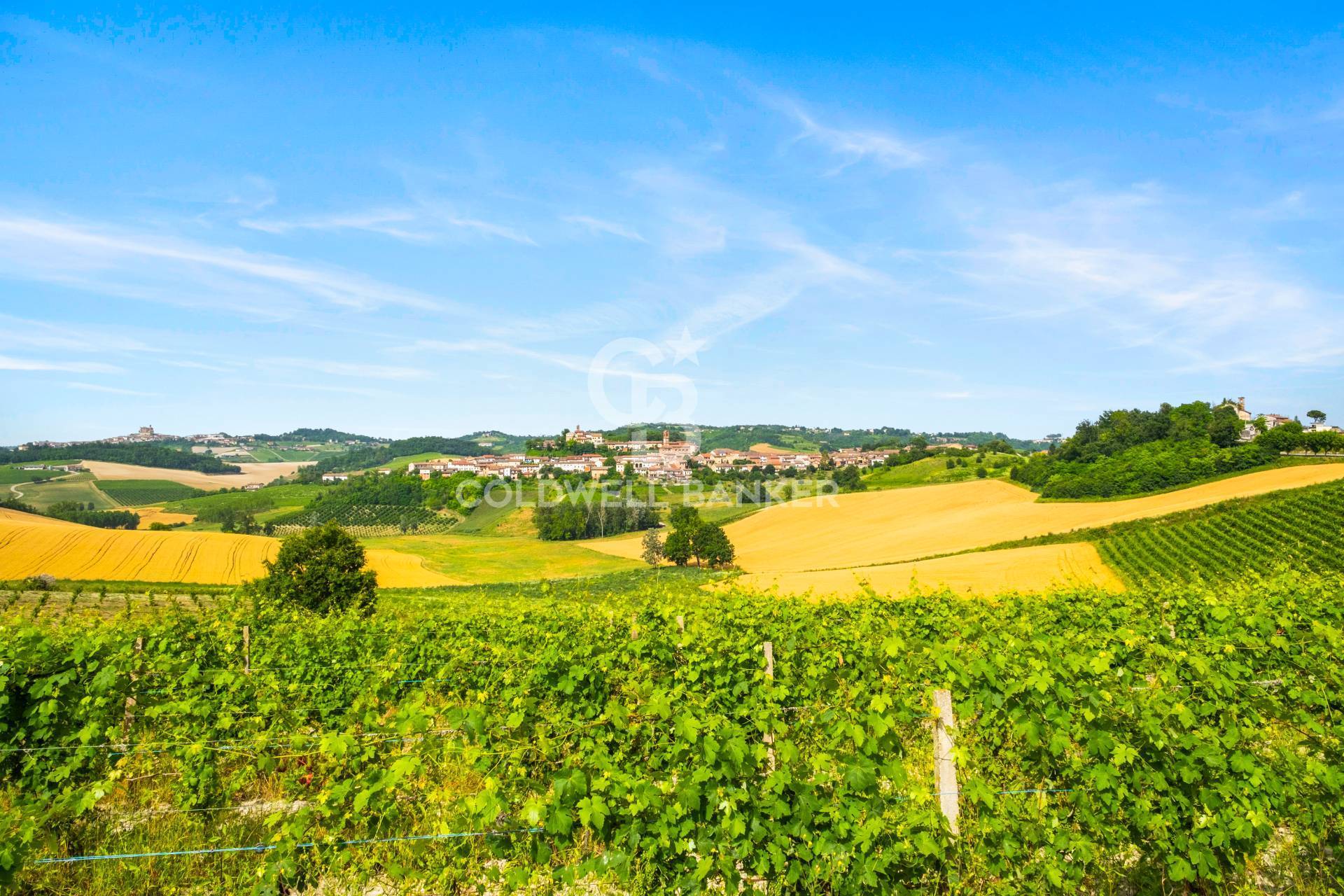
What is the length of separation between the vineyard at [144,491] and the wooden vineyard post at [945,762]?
134 metres

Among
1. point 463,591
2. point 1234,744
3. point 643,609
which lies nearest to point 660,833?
point 1234,744

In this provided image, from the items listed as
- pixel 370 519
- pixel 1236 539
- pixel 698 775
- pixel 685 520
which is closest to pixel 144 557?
pixel 685 520

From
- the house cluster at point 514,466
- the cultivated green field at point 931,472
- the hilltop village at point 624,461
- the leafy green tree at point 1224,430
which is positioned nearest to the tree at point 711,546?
the cultivated green field at point 931,472

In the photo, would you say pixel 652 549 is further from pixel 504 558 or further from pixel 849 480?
pixel 849 480

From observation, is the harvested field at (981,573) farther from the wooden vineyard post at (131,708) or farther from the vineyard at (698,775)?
the wooden vineyard post at (131,708)

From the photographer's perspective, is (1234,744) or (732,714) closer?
(1234,744)

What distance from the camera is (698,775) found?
3.56 metres

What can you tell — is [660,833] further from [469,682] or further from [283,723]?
[469,682]

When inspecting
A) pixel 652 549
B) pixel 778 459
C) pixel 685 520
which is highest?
pixel 778 459

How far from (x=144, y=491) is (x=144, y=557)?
84443 millimetres

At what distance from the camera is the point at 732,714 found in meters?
4.88

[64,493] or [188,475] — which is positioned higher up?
[188,475]

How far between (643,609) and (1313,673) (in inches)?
267

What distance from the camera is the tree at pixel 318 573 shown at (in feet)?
104
